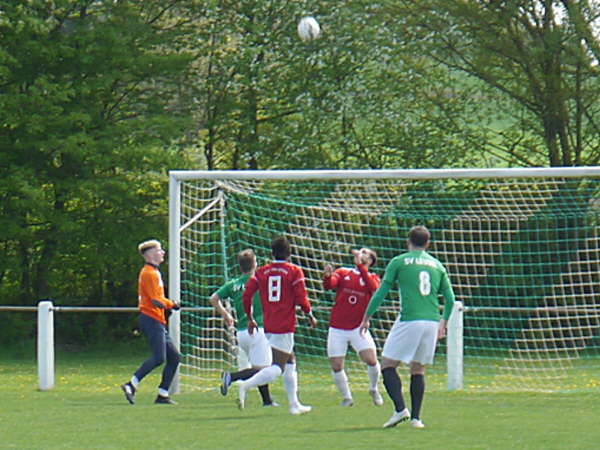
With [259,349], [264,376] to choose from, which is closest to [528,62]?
[259,349]

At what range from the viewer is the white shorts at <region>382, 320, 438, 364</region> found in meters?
9.80

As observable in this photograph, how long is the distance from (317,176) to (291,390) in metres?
3.35

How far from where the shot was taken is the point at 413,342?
32.1 feet

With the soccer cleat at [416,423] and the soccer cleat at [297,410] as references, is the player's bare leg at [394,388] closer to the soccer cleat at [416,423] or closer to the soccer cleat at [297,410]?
the soccer cleat at [416,423]

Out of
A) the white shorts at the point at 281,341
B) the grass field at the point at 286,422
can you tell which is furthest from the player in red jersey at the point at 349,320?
the white shorts at the point at 281,341

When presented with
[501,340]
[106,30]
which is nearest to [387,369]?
[501,340]

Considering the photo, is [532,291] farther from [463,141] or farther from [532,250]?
[463,141]

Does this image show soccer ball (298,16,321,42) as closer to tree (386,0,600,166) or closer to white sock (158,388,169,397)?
tree (386,0,600,166)

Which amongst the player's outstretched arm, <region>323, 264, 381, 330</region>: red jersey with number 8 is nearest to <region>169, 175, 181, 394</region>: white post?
the player's outstretched arm

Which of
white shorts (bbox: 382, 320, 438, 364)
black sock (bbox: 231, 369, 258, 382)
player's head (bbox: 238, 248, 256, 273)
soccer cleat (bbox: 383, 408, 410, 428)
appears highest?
player's head (bbox: 238, 248, 256, 273)

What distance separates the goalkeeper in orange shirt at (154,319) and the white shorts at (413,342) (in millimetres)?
3323

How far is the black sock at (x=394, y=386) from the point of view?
9.89 m

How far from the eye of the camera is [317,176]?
45.9 feet

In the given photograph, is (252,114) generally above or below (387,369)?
above
